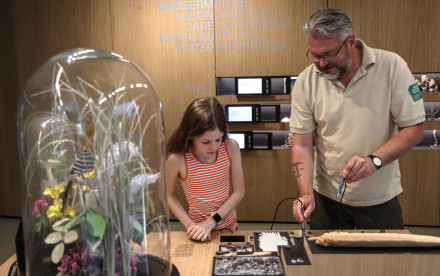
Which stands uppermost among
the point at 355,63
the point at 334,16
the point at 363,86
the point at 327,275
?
the point at 334,16

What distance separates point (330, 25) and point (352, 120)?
48 centimetres

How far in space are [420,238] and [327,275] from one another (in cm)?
32

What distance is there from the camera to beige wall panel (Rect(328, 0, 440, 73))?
340 cm

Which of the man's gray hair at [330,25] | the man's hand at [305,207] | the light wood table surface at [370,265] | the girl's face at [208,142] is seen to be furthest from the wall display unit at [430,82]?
the light wood table surface at [370,265]

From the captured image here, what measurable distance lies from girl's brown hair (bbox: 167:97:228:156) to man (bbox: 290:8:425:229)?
Result: 17.1 inches

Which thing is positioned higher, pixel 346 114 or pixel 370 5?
pixel 370 5

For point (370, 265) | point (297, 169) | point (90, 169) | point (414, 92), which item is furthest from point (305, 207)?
point (90, 169)

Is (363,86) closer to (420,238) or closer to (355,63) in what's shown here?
(355,63)

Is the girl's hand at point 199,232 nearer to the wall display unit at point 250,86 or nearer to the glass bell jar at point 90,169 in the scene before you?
the glass bell jar at point 90,169

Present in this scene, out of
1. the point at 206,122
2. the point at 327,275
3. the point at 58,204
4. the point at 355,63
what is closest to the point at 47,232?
the point at 58,204

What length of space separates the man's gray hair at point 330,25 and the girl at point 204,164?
623 millimetres

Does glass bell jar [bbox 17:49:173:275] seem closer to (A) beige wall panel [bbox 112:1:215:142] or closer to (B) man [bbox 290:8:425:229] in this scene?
(B) man [bbox 290:8:425:229]

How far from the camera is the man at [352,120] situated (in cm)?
171

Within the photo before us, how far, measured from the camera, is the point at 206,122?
72.2 inches
